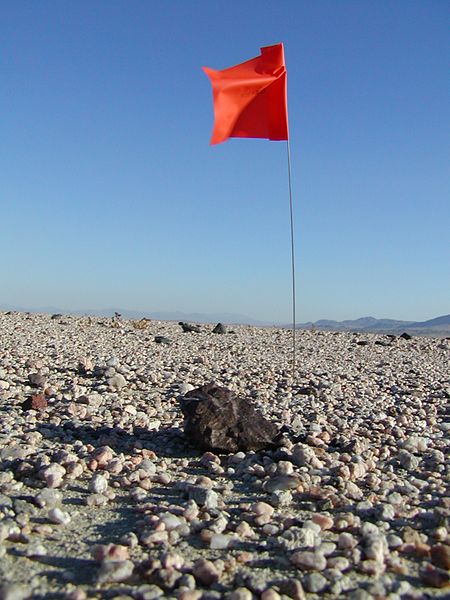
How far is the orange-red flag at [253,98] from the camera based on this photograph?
26.3ft

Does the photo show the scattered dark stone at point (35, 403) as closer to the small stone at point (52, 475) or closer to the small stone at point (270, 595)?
the small stone at point (52, 475)

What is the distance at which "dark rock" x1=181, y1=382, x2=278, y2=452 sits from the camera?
464cm

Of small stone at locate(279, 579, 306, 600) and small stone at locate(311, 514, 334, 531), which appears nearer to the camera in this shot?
small stone at locate(279, 579, 306, 600)

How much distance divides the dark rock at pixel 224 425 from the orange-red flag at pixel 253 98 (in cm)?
418

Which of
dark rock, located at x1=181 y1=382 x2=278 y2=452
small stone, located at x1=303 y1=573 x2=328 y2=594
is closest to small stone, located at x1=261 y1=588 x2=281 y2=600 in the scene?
small stone, located at x1=303 y1=573 x2=328 y2=594

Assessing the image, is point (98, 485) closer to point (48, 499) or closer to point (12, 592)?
point (48, 499)

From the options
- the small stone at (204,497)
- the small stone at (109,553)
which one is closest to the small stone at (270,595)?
the small stone at (109,553)

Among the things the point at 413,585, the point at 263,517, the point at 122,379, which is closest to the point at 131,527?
the point at 263,517

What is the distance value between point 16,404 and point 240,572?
4124mm

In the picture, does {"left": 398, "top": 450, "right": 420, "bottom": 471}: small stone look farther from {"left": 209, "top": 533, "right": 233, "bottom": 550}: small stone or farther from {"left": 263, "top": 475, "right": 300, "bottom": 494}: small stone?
{"left": 209, "top": 533, "right": 233, "bottom": 550}: small stone

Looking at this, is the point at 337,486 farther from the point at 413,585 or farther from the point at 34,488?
the point at 34,488

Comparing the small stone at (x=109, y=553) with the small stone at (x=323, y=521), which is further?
the small stone at (x=323, y=521)

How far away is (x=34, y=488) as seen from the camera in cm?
376

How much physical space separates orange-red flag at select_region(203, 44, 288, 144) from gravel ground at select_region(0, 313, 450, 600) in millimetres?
3524
